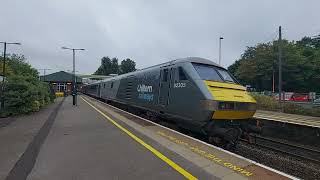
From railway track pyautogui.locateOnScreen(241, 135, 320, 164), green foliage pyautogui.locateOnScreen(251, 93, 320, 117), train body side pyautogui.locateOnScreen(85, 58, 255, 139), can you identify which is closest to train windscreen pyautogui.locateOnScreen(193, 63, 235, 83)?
train body side pyautogui.locateOnScreen(85, 58, 255, 139)

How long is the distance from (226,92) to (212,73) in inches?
52.9

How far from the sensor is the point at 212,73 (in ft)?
42.3

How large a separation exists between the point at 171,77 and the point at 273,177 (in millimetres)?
7566

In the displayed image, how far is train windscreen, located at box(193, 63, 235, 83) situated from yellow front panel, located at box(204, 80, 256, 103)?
0.41m

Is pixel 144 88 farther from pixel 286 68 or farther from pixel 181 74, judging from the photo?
pixel 286 68

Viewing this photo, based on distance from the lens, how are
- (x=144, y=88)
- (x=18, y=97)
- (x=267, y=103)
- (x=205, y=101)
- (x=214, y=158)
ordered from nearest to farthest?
(x=214, y=158) → (x=205, y=101) → (x=144, y=88) → (x=18, y=97) → (x=267, y=103)

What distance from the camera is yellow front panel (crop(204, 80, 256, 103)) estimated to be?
11250mm

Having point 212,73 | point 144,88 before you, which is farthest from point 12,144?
point 144,88

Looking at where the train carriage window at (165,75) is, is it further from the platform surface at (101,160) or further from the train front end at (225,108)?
the platform surface at (101,160)

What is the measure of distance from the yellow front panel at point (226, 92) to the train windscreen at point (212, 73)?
1.33 feet

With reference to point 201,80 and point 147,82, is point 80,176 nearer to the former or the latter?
point 201,80

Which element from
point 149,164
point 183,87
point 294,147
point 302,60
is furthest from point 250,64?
point 149,164

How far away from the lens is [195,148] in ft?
31.3

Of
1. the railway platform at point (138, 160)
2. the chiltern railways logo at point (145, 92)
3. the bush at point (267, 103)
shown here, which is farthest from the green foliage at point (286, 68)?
the railway platform at point (138, 160)
